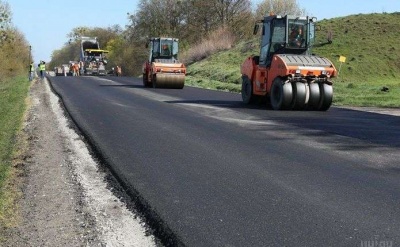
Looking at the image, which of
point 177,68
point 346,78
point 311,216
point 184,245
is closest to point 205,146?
point 311,216

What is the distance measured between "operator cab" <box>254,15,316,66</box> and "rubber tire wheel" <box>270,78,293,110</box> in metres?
1.09

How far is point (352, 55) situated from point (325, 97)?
2592cm

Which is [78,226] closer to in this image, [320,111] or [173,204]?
[173,204]

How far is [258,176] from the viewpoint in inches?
292

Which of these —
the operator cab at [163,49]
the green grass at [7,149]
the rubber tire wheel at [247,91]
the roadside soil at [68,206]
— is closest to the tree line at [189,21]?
the operator cab at [163,49]

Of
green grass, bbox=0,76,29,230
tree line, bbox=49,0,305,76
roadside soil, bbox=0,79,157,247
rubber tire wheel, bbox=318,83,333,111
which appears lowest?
roadside soil, bbox=0,79,157,247

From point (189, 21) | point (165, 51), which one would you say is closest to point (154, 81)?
point (165, 51)

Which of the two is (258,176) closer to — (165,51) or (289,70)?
(289,70)

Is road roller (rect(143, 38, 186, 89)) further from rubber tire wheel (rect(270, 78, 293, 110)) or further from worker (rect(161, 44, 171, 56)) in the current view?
rubber tire wheel (rect(270, 78, 293, 110))

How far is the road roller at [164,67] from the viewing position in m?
28.6

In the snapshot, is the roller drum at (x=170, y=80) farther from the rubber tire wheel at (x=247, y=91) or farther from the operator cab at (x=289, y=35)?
the operator cab at (x=289, y=35)

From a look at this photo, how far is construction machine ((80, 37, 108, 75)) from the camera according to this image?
6022 cm

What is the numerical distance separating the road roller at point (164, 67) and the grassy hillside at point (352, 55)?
2671 millimetres

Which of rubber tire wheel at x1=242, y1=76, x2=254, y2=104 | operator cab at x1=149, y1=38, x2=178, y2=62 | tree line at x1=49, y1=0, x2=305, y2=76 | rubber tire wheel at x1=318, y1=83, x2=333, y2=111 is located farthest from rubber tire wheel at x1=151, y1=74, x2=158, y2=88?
tree line at x1=49, y1=0, x2=305, y2=76
